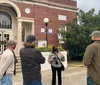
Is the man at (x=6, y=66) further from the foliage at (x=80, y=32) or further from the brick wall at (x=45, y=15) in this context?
the foliage at (x=80, y=32)

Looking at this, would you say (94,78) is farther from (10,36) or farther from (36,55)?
(10,36)

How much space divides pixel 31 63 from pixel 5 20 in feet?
56.7

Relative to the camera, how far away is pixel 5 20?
22.5 meters

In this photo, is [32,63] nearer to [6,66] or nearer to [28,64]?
[28,64]

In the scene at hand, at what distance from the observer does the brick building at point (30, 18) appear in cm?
2206

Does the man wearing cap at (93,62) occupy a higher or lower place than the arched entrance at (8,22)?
lower

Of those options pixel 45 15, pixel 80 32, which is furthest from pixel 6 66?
pixel 45 15

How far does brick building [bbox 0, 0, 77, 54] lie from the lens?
22062 millimetres

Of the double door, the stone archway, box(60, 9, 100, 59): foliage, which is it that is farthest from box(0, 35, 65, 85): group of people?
box(60, 9, 100, 59): foliage

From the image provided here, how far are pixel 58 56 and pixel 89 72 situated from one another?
4.46m

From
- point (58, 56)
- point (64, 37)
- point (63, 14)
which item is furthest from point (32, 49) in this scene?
point (63, 14)

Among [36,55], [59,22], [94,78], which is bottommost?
[94,78]

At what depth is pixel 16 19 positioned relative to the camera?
22578 mm

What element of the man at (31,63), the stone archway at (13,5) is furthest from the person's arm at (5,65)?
the stone archway at (13,5)
